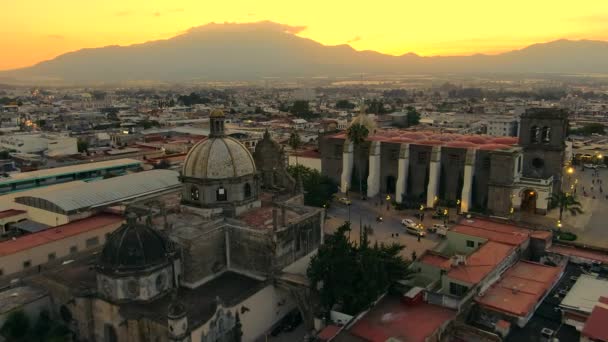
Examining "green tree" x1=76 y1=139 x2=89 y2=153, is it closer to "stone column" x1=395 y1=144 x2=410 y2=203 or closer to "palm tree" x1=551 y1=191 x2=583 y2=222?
"stone column" x1=395 y1=144 x2=410 y2=203

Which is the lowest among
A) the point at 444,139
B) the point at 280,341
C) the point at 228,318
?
the point at 280,341

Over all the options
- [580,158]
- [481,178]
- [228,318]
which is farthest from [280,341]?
[580,158]

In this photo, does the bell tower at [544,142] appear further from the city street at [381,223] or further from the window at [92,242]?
the window at [92,242]

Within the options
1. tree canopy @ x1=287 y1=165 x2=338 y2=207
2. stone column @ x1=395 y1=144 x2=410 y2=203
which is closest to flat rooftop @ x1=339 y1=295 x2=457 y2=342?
tree canopy @ x1=287 y1=165 x2=338 y2=207

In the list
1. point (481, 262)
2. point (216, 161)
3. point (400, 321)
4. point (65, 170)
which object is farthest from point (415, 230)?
point (65, 170)

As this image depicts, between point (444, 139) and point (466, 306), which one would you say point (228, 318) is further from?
point (444, 139)
